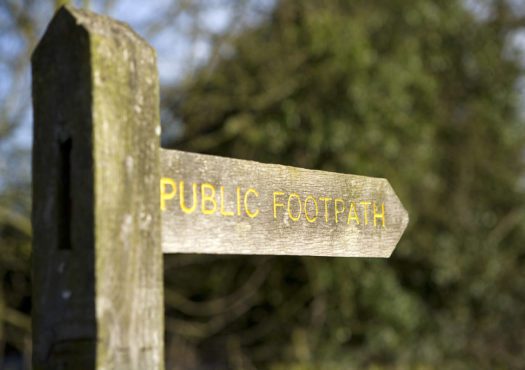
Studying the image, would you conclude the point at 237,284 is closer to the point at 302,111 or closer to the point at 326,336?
the point at 326,336

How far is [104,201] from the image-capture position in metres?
1.65

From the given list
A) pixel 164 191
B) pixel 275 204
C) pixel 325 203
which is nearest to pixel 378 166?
pixel 325 203

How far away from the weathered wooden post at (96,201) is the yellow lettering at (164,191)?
4 centimetres

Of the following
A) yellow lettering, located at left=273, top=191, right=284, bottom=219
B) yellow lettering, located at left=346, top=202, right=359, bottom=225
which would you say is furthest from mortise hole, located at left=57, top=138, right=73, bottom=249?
yellow lettering, located at left=346, top=202, right=359, bottom=225

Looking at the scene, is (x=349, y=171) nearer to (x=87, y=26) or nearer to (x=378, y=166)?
(x=378, y=166)

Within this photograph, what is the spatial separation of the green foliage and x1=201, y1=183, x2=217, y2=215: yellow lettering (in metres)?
6.99

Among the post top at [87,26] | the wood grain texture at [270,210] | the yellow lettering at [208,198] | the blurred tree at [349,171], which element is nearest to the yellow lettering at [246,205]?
the wood grain texture at [270,210]

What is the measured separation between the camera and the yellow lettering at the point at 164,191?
1.81m

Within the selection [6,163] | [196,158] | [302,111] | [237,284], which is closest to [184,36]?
[302,111]

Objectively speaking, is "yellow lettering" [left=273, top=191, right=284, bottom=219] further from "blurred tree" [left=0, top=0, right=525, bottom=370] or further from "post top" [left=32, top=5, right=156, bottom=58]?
"blurred tree" [left=0, top=0, right=525, bottom=370]

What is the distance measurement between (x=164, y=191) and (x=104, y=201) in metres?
Answer: 0.20

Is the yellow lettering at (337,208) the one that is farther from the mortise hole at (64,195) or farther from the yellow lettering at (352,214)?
the mortise hole at (64,195)

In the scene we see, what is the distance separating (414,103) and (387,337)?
3024mm

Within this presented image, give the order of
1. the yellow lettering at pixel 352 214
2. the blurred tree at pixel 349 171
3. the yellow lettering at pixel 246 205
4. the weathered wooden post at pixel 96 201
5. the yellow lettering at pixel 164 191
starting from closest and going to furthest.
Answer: the weathered wooden post at pixel 96 201 < the yellow lettering at pixel 164 191 < the yellow lettering at pixel 246 205 < the yellow lettering at pixel 352 214 < the blurred tree at pixel 349 171
